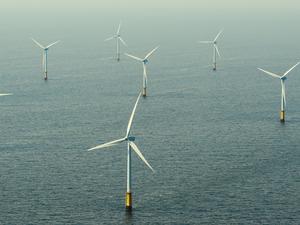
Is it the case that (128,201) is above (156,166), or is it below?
below

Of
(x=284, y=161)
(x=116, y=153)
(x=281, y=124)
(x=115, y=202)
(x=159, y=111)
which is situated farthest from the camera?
(x=159, y=111)

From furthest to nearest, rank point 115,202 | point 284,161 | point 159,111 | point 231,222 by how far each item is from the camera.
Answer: point 159,111 < point 284,161 < point 115,202 < point 231,222

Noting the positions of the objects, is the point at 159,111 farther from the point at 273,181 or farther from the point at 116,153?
the point at 273,181

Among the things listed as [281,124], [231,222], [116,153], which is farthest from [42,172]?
[281,124]

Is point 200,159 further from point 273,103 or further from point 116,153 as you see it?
point 273,103

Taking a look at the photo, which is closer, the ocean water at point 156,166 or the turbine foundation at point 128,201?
the ocean water at point 156,166

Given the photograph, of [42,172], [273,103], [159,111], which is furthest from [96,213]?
[273,103]

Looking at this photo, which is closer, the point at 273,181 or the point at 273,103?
the point at 273,181

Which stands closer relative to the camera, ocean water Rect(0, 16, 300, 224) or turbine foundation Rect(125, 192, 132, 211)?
ocean water Rect(0, 16, 300, 224)

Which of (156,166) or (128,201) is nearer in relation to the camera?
(128,201)
